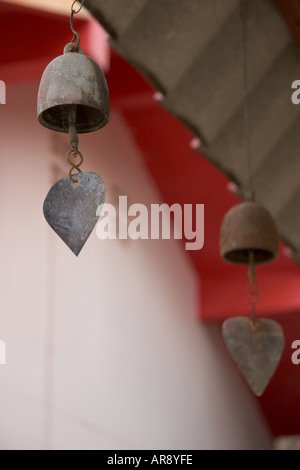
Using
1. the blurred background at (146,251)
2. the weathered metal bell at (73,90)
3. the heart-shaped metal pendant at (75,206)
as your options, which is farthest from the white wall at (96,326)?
the heart-shaped metal pendant at (75,206)

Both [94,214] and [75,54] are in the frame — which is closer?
[94,214]

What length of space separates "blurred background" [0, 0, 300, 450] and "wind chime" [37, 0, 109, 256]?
1436 millimetres

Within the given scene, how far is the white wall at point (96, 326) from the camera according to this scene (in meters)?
6.54

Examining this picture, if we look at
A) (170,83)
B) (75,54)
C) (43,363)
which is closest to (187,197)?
(43,363)

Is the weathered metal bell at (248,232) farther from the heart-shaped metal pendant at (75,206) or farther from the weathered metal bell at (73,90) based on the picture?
the heart-shaped metal pendant at (75,206)

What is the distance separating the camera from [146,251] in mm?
8656

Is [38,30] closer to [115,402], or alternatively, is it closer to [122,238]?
[122,238]

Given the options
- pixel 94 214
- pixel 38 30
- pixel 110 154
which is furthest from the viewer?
pixel 110 154

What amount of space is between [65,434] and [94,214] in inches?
184

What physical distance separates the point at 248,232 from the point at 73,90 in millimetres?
1570
